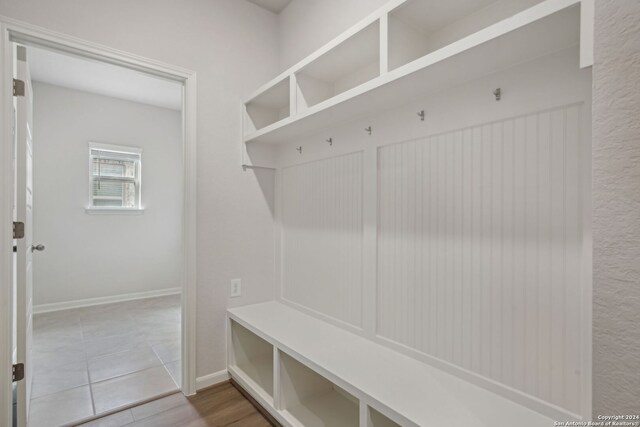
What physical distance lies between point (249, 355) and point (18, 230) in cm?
148

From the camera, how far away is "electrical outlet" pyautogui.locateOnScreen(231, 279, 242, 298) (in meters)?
2.26

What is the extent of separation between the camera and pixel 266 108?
237 centimetres

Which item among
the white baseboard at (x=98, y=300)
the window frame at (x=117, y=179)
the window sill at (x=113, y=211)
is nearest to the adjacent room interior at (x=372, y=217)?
the white baseboard at (x=98, y=300)

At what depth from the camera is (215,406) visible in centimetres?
196

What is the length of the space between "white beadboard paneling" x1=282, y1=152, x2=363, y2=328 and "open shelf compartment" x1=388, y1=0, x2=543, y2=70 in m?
0.57

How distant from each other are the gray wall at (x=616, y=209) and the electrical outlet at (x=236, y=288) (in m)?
1.99

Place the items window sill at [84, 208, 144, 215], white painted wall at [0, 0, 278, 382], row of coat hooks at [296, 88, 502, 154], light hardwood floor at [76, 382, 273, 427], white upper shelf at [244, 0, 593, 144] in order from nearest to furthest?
white upper shelf at [244, 0, 593, 144], row of coat hooks at [296, 88, 502, 154], light hardwood floor at [76, 382, 273, 427], white painted wall at [0, 0, 278, 382], window sill at [84, 208, 144, 215]

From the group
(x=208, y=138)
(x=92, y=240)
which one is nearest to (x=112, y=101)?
(x=92, y=240)

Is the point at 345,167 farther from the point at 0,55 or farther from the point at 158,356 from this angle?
the point at 158,356

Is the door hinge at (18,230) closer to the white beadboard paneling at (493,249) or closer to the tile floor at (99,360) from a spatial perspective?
the tile floor at (99,360)

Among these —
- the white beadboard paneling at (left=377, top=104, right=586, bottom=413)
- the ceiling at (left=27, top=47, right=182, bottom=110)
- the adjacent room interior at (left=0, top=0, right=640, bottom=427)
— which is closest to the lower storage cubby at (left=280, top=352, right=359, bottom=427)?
the adjacent room interior at (left=0, top=0, right=640, bottom=427)

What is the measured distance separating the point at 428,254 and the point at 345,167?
2.24 ft

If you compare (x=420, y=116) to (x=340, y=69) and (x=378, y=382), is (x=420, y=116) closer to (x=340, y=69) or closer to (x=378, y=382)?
(x=340, y=69)

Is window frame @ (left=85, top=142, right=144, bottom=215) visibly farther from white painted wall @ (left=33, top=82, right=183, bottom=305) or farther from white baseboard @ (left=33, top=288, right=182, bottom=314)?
white baseboard @ (left=33, top=288, right=182, bottom=314)
